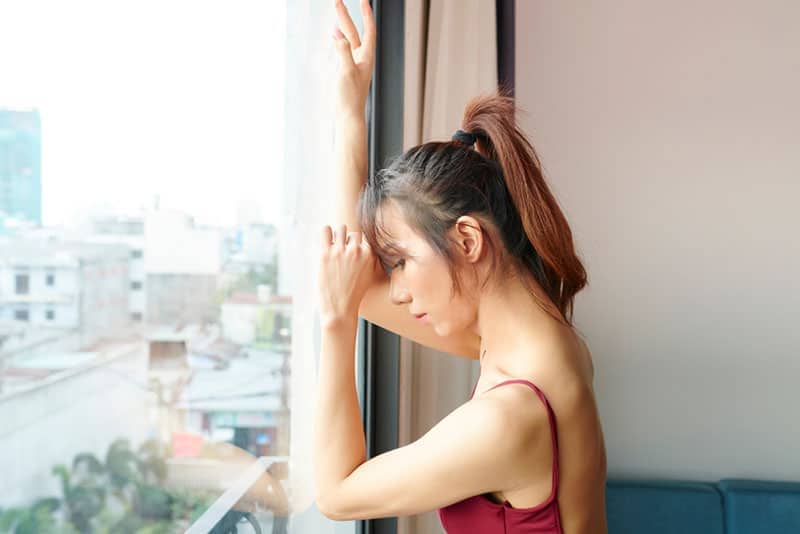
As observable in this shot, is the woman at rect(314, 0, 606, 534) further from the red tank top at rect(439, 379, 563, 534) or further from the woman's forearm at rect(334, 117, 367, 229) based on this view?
the woman's forearm at rect(334, 117, 367, 229)

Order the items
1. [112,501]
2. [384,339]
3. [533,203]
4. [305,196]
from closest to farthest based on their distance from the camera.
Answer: [112,501]
[533,203]
[305,196]
[384,339]

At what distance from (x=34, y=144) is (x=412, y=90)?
132 centimetres

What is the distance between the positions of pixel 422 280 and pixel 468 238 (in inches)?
3.3

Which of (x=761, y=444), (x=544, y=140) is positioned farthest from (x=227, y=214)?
(x=761, y=444)

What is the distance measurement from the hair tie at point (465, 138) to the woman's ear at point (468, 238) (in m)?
0.14

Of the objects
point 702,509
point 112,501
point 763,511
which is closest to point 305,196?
point 112,501

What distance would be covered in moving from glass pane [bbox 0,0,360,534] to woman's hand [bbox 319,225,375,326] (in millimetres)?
137

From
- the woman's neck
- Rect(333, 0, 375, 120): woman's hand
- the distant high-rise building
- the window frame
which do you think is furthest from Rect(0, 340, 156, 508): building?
the window frame

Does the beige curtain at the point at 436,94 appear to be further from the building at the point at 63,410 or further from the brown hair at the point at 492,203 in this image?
the building at the point at 63,410

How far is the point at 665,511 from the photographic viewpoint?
2621 mm

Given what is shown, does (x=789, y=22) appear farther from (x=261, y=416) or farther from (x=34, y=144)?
(x=34, y=144)

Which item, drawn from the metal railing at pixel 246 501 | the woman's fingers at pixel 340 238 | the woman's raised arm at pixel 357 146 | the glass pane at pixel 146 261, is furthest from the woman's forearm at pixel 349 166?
the metal railing at pixel 246 501

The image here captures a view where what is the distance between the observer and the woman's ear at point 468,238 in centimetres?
102

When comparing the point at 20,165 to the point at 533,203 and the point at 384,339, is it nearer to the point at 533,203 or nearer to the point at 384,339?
the point at 533,203
